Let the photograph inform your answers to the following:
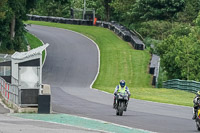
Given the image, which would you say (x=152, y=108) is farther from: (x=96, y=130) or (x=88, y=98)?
(x=96, y=130)

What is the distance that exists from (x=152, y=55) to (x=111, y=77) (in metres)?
9.03

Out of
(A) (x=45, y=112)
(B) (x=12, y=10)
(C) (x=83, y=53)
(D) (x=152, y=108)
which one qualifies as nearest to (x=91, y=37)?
(C) (x=83, y=53)

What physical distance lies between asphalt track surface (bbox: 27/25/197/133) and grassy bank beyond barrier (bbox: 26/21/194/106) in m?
1.17

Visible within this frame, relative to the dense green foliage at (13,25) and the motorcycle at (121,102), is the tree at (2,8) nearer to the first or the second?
the dense green foliage at (13,25)

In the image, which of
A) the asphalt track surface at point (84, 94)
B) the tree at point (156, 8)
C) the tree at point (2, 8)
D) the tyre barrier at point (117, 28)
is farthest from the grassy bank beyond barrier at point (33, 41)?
the tree at point (156, 8)

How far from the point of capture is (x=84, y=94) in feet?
117

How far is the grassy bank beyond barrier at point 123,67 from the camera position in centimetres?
4019

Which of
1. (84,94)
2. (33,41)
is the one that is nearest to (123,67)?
(33,41)

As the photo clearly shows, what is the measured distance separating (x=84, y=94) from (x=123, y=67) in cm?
1862

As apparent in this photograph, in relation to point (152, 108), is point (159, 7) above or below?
above

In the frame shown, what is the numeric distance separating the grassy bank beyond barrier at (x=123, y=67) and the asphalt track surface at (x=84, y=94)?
117cm

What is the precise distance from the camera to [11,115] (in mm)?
20781

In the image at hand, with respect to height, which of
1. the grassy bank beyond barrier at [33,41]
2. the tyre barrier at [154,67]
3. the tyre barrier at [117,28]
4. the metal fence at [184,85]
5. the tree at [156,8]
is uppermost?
the tree at [156,8]

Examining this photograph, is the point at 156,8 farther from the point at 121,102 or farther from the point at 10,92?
the point at 121,102
